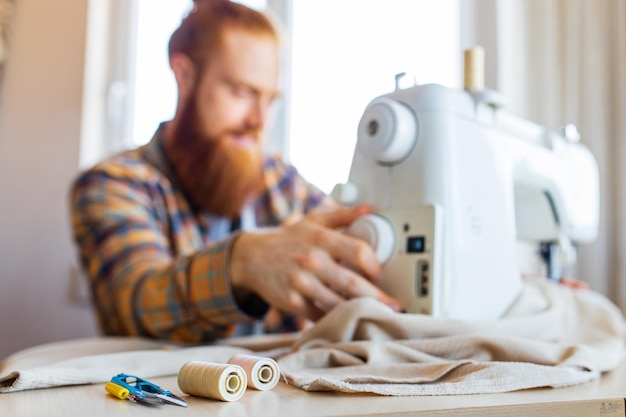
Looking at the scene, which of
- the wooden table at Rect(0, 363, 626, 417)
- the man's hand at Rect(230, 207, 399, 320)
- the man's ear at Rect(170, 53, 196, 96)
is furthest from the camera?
the man's ear at Rect(170, 53, 196, 96)

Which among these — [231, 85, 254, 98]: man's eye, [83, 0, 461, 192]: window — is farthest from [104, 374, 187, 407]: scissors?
[83, 0, 461, 192]: window

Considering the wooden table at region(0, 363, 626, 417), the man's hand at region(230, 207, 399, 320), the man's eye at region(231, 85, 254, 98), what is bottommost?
the wooden table at region(0, 363, 626, 417)

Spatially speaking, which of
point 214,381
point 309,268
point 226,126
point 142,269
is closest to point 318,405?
point 214,381

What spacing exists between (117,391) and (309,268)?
1.25 ft

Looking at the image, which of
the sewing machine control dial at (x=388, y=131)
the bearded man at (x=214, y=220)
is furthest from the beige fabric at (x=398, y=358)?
the sewing machine control dial at (x=388, y=131)

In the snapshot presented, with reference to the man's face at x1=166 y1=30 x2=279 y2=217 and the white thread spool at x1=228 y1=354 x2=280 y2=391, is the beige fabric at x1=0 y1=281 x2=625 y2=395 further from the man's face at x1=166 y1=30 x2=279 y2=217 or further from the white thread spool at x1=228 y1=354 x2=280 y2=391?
the man's face at x1=166 y1=30 x2=279 y2=217

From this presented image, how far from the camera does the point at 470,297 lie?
90cm

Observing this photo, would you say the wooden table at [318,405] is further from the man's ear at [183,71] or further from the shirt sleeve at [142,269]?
the man's ear at [183,71]

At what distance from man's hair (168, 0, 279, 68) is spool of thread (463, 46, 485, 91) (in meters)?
0.89

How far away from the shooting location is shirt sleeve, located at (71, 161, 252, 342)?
3.28 ft

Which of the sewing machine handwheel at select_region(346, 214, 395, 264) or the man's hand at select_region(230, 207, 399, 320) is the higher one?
the sewing machine handwheel at select_region(346, 214, 395, 264)

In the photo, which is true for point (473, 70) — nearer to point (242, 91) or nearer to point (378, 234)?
point (378, 234)

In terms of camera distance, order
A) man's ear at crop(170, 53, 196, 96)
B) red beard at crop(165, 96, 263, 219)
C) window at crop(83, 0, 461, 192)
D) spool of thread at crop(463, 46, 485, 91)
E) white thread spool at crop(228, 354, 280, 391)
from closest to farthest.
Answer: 1. white thread spool at crop(228, 354, 280, 391)
2. spool of thread at crop(463, 46, 485, 91)
3. red beard at crop(165, 96, 263, 219)
4. man's ear at crop(170, 53, 196, 96)
5. window at crop(83, 0, 461, 192)

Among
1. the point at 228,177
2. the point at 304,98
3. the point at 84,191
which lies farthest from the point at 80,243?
the point at 304,98
